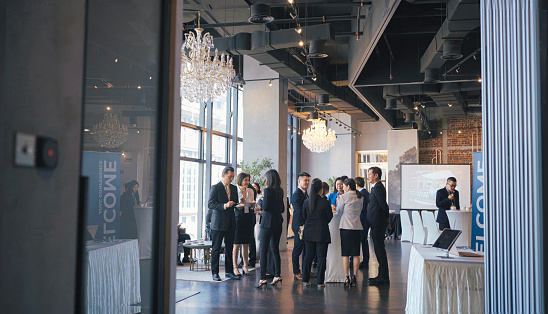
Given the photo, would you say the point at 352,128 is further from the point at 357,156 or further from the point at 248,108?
the point at 248,108

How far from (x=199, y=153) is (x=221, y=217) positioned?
211 inches

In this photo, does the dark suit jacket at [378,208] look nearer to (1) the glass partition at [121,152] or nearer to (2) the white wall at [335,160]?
(1) the glass partition at [121,152]

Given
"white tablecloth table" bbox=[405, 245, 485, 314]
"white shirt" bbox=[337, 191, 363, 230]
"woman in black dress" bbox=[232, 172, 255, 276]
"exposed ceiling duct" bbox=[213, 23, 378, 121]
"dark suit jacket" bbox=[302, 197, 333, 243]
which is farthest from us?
"woman in black dress" bbox=[232, 172, 255, 276]

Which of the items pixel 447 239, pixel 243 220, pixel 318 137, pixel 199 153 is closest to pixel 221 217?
pixel 243 220

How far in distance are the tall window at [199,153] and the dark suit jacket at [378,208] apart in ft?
18.7

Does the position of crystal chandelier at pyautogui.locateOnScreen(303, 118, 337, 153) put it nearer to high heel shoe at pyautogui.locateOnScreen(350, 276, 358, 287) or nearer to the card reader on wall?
high heel shoe at pyautogui.locateOnScreen(350, 276, 358, 287)

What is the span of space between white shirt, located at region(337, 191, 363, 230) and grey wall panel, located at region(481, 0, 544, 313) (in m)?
4.14

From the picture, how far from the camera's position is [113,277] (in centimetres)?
250

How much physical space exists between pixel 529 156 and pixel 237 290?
491 cm

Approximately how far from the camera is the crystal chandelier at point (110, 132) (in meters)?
2.28

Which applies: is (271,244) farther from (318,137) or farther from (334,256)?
(318,137)

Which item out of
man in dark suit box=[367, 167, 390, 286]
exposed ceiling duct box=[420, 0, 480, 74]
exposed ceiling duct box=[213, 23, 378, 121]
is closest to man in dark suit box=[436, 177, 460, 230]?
exposed ceiling duct box=[420, 0, 480, 74]

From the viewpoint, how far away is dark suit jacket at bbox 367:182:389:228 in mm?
7023

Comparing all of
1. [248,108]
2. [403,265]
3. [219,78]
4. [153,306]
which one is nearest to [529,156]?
[153,306]
